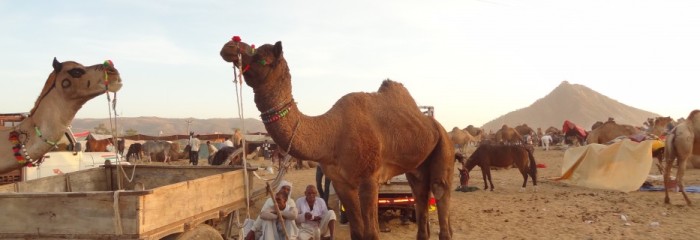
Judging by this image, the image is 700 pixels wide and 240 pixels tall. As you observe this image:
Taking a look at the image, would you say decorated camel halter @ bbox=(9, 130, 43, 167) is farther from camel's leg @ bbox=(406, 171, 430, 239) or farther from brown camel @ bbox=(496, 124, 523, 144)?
brown camel @ bbox=(496, 124, 523, 144)

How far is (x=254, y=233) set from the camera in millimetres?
6922

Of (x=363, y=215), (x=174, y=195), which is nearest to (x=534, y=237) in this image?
(x=363, y=215)

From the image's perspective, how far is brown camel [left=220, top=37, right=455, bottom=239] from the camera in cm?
488

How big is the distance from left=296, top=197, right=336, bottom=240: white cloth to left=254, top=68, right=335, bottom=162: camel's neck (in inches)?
89.1

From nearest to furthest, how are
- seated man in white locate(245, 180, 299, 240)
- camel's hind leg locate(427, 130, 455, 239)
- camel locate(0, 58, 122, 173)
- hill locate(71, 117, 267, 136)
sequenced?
camel locate(0, 58, 122, 173) < camel's hind leg locate(427, 130, 455, 239) < seated man in white locate(245, 180, 299, 240) < hill locate(71, 117, 267, 136)

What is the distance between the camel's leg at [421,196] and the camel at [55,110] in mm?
3843

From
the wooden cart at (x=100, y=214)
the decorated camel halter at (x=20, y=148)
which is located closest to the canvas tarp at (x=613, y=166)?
the wooden cart at (x=100, y=214)

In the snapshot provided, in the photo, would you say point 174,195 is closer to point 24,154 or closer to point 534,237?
point 24,154

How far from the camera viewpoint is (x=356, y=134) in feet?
17.6

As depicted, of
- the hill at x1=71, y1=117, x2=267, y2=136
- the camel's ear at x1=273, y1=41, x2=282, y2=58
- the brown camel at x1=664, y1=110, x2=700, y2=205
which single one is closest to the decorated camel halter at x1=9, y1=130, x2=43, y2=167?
the camel's ear at x1=273, y1=41, x2=282, y2=58

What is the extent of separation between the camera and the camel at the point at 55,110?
15.4 ft

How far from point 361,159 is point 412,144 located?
93 cm

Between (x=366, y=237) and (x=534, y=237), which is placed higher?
(x=366, y=237)

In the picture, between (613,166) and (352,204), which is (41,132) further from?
(613,166)
